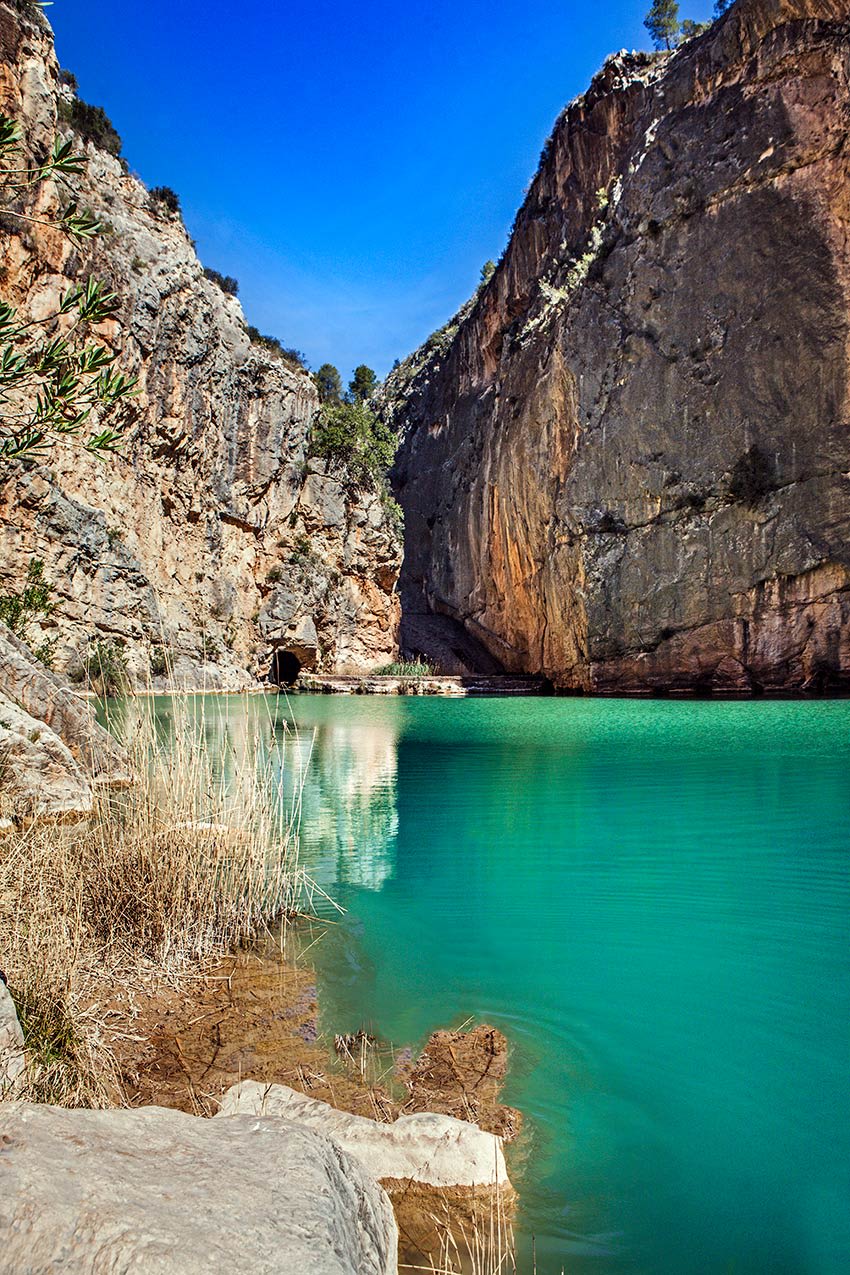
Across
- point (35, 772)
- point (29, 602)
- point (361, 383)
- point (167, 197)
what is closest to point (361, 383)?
point (361, 383)

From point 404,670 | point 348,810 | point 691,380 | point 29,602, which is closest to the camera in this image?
point 348,810

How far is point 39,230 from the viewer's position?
19.7 metres

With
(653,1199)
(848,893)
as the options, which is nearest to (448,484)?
(848,893)

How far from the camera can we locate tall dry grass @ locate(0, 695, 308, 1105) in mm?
2596

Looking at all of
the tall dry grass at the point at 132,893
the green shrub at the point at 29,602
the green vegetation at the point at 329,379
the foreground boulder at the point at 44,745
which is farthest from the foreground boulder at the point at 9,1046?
the green vegetation at the point at 329,379

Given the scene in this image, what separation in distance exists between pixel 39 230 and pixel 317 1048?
22949 mm

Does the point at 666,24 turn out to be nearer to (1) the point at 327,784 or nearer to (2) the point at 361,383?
(2) the point at 361,383

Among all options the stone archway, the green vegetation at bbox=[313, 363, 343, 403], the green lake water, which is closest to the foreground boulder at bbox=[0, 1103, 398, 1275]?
the green lake water

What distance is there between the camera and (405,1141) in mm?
2238

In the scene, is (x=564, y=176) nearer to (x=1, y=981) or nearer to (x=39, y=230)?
(x=39, y=230)

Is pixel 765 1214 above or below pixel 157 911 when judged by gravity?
below

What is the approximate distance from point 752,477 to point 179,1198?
25193 mm

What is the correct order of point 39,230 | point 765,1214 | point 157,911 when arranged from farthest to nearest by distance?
1. point 39,230
2. point 157,911
3. point 765,1214

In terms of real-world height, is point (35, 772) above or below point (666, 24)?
below
